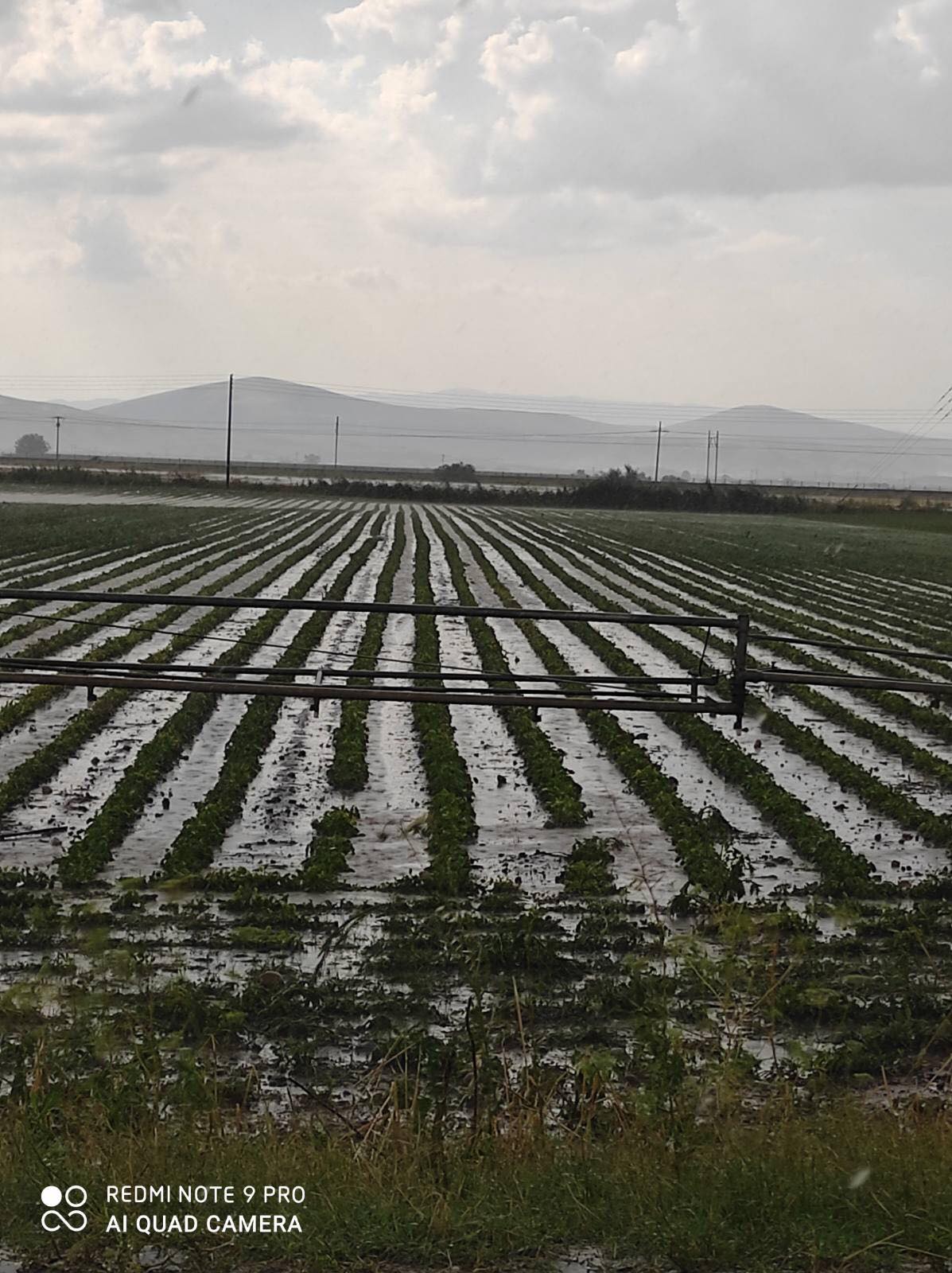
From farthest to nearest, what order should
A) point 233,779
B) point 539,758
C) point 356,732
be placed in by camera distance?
1. point 356,732
2. point 539,758
3. point 233,779

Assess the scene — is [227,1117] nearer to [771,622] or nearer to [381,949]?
[381,949]

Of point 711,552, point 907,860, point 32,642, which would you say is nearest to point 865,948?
point 907,860

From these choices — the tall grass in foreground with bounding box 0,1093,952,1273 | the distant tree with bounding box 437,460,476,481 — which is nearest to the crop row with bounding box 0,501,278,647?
the tall grass in foreground with bounding box 0,1093,952,1273

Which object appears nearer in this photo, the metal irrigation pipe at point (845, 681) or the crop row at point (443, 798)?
the crop row at point (443, 798)

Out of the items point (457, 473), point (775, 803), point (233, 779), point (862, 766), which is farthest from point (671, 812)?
point (457, 473)

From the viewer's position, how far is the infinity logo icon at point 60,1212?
412 cm

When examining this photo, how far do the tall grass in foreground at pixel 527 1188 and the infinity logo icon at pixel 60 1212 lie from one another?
0.03m

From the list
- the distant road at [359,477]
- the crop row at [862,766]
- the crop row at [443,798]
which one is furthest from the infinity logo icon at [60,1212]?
the distant road at [359,477]

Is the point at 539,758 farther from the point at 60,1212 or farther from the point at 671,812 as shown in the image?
the point at 60,1212

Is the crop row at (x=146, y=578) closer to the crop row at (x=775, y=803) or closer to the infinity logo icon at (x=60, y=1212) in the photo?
the crop row at (x=775, y=803)

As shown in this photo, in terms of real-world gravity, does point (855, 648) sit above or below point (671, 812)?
above

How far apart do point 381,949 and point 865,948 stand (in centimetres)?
241

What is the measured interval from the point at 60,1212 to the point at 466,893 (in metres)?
4.21

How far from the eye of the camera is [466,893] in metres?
8.23
